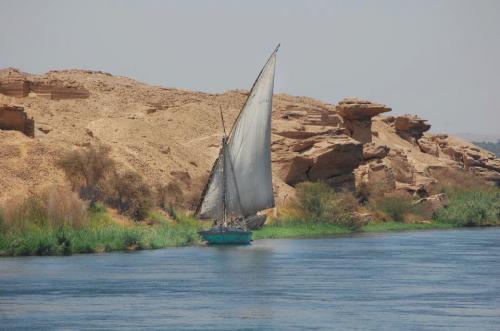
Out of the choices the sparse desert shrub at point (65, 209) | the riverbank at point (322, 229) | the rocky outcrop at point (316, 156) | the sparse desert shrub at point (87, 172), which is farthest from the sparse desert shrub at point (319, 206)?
the sparse desert shrub at point (65, 209)

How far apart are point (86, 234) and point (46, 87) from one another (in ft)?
116

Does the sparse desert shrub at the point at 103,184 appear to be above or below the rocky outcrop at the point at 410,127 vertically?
below

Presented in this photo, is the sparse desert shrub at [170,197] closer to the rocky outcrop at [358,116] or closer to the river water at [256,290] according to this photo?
the river water at [256,290]

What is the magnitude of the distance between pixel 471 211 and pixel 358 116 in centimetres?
1339

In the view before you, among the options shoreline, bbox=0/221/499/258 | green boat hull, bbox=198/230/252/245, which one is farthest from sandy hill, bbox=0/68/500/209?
green boat hull, bbox=198/230/252/245

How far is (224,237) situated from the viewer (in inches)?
2045

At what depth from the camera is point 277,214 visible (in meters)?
68.5

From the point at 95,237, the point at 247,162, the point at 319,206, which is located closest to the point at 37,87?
the point at 319,206

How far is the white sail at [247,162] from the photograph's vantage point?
54.0 metres

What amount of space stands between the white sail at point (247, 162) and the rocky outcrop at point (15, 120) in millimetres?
12234

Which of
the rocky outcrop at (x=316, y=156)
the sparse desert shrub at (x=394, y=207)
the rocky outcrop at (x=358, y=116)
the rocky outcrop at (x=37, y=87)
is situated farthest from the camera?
the rocky outcrop at (x=358, y=116)

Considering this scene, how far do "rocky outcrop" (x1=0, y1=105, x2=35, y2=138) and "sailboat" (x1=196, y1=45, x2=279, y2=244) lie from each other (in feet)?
40.9

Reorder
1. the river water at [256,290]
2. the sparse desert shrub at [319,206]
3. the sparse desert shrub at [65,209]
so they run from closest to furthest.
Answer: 1. the river water at [256,290]
2. the sparse desert shrub at [65,209]
3. the sparse desert shrub at [319,206]

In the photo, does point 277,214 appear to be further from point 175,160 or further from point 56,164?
point 56,164
